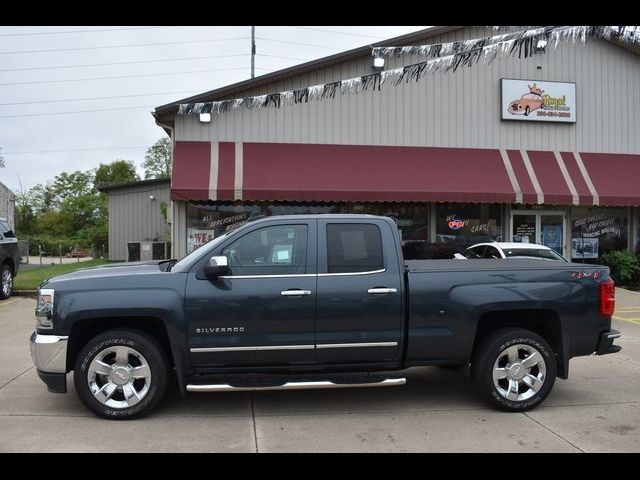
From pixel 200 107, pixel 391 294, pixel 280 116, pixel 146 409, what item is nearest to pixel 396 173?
pixel 280 116

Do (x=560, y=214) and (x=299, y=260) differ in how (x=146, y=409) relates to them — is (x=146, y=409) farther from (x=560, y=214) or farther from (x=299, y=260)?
(x=560, y=214)

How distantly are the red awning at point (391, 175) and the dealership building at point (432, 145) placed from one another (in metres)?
0.04

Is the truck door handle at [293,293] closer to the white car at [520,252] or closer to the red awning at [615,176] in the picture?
the white car at [520,252]

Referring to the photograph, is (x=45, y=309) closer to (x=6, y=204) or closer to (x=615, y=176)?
(x=615, y=176)

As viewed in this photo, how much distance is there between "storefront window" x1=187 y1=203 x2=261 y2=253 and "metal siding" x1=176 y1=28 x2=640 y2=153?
70.0 inches

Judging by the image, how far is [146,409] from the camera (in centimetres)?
488

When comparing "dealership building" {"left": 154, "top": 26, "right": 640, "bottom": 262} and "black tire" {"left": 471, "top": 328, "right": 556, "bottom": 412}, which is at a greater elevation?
"dealership building" {"left": 154, "top": 26, "right": 640, "bottom": 262}

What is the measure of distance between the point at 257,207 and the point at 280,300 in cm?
1004

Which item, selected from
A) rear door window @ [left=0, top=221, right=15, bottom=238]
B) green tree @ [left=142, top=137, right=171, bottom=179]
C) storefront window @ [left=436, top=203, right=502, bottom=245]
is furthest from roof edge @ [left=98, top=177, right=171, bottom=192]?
green tree @ [left=142, top=137, right=171, bottom=179]

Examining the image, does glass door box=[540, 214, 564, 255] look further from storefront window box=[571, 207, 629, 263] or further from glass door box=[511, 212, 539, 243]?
storefront window box=[571, 207, 629, 263]

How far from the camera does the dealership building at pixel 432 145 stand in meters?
13.9

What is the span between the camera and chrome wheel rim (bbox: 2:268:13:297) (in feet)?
39.9

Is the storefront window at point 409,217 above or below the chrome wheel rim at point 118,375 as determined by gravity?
above

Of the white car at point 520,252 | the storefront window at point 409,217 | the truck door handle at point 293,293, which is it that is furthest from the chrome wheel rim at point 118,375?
the storefront window at point 409,217
